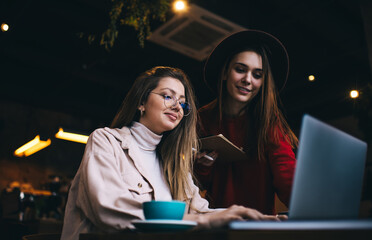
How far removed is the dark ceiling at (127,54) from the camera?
4.47 m

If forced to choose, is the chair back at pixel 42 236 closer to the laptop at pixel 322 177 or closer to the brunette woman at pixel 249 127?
the brunette woman at pixel 249 127

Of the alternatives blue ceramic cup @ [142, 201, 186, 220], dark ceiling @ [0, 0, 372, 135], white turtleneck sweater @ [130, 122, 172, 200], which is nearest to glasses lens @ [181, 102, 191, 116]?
white turtleneck sweater @ [130, 122, 172, 200]

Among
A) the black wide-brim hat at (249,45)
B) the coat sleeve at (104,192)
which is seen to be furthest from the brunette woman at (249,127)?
the coat sleeve at (104,192)

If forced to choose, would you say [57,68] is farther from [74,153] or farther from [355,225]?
[355,225]

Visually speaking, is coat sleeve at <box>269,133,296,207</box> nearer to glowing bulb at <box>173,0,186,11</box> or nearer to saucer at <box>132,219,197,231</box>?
saucer at <box>132,219,197,231</box>

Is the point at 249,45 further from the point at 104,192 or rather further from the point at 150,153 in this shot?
the point at 104,192

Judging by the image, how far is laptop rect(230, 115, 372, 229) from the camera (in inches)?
26.9

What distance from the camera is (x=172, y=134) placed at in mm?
1807

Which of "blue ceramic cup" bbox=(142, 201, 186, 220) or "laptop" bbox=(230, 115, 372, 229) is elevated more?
"laptop" bbox=(230, 115, 372, 229)

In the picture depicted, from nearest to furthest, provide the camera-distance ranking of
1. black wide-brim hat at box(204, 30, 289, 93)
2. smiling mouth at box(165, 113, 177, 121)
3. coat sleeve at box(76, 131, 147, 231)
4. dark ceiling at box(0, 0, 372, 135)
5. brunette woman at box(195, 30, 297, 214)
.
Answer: coat sleeve at box(76, 131, 147, 231), smiling mouth at box(165, 113, 177, 121), brunette woman at box(195, 30, 297, 214), black wide-brim hat at box(204, 30, 289, 93), dark ceiling at box(0, 0, 372, 135)

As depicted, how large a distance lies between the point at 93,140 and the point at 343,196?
0.88 meters

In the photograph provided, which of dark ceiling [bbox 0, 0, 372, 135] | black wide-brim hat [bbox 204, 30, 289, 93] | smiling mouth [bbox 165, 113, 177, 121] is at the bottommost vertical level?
smiling mouth [bbox 165, 113, 177, 121]

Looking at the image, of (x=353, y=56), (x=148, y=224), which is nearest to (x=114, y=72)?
(x=353, y=56)

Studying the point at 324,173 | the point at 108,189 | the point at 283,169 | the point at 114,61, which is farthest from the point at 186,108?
the point at 114,61
